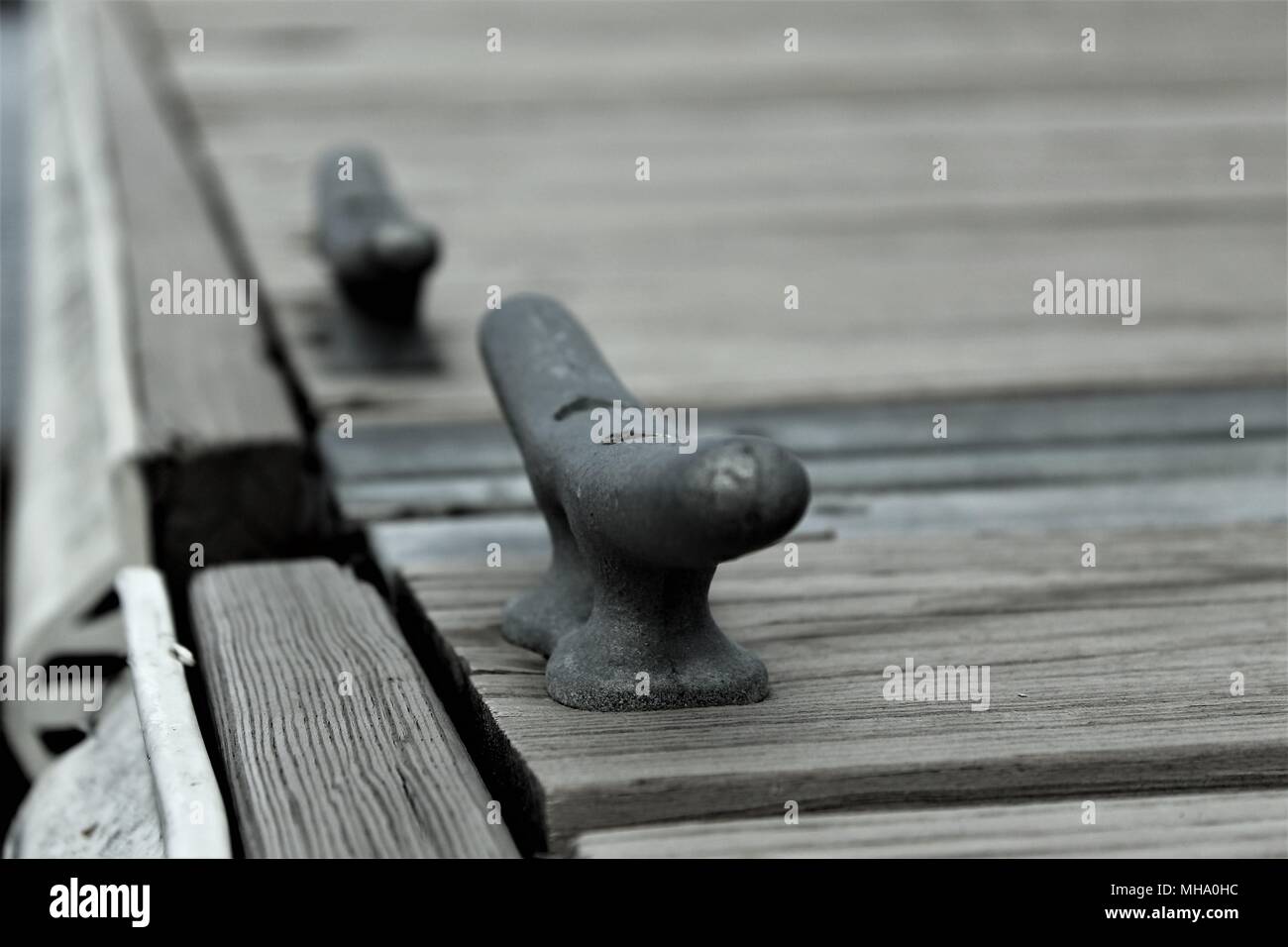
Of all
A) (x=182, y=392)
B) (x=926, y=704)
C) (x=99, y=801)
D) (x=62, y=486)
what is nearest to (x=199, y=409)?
(x=182, y=392)

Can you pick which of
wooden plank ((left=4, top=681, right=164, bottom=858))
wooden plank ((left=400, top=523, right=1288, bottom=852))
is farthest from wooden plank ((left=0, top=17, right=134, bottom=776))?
wooden plank ((left=400, top=523, right=1288, bottom=852))

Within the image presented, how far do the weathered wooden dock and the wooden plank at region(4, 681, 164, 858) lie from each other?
0.02 m

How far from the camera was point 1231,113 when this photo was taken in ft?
12.5

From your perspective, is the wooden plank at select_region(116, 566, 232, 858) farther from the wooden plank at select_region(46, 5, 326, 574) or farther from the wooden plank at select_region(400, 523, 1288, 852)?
the wooden plank at select_region(46, 5, 326, 574)

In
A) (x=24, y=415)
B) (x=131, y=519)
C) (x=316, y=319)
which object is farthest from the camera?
(x=24, y=415)

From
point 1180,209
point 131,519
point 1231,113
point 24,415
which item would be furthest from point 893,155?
point 131,519

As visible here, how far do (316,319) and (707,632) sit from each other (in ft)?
5.04

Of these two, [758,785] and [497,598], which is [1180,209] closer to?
[497,598]

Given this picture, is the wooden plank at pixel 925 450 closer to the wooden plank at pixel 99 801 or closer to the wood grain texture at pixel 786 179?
the wood grain texture at pixel 786 179

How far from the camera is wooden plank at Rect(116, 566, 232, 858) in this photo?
1.08 meters

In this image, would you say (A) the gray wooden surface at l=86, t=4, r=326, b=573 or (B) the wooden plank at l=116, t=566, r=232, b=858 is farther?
(A) the gray wooden surface at l=86, t=4, r=326, b=573

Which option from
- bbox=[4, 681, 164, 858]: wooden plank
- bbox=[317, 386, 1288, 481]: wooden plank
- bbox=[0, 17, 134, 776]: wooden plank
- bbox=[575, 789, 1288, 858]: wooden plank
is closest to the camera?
bbox=[575, 789, 1288, 858]: wooden plank
